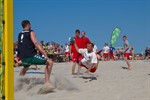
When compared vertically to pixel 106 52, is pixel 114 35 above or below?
above

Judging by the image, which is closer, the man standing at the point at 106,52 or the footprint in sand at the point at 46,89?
the footprint in sand at the point at 46,89

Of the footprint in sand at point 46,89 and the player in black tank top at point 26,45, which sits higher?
the player in black tank top at point 26,45

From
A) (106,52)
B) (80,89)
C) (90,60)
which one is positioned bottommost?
(80,89)

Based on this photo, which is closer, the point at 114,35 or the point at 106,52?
the point at 106,52

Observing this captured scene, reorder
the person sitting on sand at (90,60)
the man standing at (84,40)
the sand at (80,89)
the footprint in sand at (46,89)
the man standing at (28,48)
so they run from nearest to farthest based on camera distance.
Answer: the sand at (80,89)
the footprint in sand at (46,89)
the man standing at (28,48)
the person sitting on sand at (90,60)
the man standing at (84,40)

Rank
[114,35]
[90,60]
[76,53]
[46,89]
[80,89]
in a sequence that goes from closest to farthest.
Answer: [46,89] < [80,89] < [90,60] < [76,53] < [114,35]

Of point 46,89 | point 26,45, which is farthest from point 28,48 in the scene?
point 46,89

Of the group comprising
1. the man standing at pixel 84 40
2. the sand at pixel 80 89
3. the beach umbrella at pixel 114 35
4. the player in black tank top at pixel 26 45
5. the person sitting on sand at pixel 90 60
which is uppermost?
the beach umbrella at pixel 114 35

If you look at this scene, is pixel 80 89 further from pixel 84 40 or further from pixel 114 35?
pixel 114 35

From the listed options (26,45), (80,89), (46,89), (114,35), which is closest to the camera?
(46,89)

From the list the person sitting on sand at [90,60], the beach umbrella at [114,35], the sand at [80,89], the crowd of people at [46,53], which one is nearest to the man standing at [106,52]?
the beach umbrella at [114,35]

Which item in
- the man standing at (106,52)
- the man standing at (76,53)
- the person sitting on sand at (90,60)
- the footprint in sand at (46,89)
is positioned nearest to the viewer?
the footprint in sand at (46,89)

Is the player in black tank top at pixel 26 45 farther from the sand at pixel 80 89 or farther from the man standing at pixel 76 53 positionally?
the man standing at pixel 76 53

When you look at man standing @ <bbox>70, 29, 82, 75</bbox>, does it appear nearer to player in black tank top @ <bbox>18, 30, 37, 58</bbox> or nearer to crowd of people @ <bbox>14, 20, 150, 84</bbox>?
crowd of people @ <bbox>14, 20, 150, 84</bbox>
